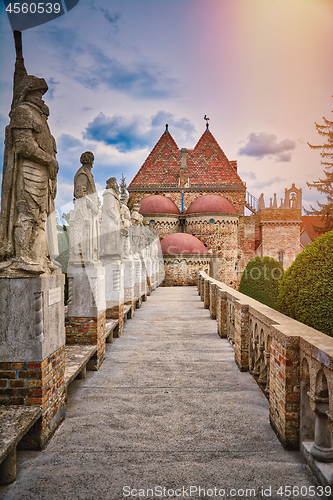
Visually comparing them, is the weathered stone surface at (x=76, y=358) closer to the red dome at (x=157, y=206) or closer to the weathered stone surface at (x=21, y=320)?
the weathered stone surface at (x=21, y=320)

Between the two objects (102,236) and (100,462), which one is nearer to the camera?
(100,462)

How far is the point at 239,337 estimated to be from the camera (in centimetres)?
549

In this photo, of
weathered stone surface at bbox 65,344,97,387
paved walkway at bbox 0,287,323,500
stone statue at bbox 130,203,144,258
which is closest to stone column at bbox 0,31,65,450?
paved walkway at bbox 0,287,323,500

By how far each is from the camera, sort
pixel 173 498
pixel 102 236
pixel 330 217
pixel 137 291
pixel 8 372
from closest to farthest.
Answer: pixel 173 498, pixel 8 372, pixel 102 236, pixel 137 291, pixel 330 217

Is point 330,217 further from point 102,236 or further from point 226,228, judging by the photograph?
point 102,236

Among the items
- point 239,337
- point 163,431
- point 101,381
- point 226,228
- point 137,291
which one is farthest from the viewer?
point 226,228

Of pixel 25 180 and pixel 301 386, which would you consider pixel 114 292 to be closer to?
pixel 25 180

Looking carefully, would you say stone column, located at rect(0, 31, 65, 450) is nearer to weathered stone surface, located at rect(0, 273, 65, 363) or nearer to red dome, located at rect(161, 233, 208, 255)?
weathered stone surface, located at rect(0, 273, 65, 363)

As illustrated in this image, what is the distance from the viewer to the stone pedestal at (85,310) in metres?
5.48

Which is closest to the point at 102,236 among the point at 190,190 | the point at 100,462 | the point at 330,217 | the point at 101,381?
Result: the point at 101,381

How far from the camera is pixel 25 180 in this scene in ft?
11.0

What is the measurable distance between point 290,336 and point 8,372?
2.48 meters

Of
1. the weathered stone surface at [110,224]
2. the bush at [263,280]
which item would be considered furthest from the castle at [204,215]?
the weathered stone surface at [110,224]

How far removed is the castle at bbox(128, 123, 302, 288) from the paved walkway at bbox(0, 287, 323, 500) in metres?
18.5
